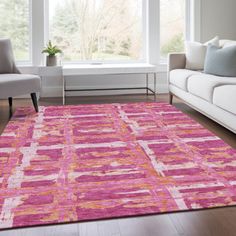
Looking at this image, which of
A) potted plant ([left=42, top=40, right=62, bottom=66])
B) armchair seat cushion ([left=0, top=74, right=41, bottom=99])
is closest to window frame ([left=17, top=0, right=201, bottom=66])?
potted plant ([left=42, top=40, right=62, bottom=66])

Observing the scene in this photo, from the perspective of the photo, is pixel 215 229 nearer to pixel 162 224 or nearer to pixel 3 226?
pixel 162 224

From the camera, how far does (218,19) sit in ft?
19.8

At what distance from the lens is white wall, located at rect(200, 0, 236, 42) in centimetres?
600

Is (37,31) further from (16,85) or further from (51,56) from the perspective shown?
(16,85)

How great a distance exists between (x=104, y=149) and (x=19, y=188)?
0.93m

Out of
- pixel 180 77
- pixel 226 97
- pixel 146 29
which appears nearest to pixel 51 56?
pixel 146 29

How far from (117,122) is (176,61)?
152 cm

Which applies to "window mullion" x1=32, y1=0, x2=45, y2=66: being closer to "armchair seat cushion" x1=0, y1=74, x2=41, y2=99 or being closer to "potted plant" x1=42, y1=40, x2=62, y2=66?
"potted plant" x1=42, y1=40, x2=62, y2=66

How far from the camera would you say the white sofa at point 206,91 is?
320cm

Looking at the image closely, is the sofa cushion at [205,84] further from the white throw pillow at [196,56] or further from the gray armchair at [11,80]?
the gray armchair at [11,80]

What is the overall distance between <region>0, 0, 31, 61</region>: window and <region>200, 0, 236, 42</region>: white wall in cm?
263

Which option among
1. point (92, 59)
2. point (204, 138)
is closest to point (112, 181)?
point (204, 138)

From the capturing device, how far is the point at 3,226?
1.84m

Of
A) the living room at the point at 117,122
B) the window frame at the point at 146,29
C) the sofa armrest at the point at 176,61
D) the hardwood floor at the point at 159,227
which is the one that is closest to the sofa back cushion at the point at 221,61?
the living room at the point at 117,122
